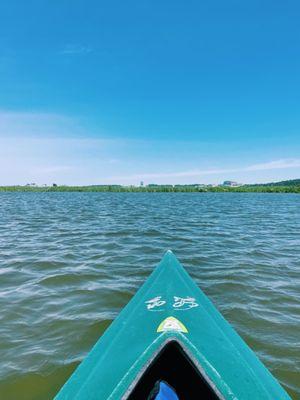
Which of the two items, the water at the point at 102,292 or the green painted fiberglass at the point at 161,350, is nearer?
the green painted fiberglass at the point at 161,350

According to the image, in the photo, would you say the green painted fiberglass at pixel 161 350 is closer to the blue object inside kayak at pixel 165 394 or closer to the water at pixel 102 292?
the blue object inside kayak at pixel 165 394

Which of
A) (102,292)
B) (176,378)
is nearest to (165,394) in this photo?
(176,378)

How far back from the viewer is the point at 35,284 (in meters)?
7.58

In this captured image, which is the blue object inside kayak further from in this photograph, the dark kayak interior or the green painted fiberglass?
the dark kayak interior

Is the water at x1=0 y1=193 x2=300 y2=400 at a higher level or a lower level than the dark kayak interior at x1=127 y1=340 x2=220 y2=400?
lower

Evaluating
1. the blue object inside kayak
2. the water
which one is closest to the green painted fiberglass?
the blue object inside kayak

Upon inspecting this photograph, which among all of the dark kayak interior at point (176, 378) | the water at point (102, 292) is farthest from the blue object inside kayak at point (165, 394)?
the water at point (102, 292)

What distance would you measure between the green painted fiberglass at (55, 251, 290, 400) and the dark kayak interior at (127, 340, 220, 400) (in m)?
0.05

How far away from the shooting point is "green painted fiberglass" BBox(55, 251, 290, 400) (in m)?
2.60

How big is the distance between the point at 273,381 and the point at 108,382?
177 cm

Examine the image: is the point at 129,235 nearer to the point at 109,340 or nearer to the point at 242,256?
the point at 242,256

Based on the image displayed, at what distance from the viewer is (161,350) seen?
105 inches

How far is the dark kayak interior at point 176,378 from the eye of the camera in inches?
128

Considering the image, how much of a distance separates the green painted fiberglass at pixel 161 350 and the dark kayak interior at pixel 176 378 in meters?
0.05
